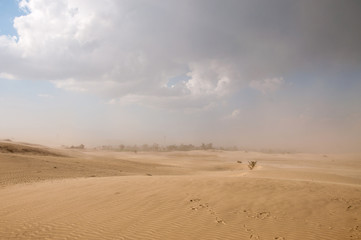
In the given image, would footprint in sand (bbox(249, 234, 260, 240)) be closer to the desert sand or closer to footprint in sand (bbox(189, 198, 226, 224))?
the desert sand

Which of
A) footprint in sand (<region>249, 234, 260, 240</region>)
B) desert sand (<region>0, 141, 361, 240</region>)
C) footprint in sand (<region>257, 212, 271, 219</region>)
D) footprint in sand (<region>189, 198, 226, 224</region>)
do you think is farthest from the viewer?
footprint in sand (<region>257, 212, 271, 219</region>)

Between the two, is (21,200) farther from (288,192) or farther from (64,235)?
(288,192)

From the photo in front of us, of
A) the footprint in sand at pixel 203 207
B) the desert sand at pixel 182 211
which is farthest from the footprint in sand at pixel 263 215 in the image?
the footprint in sand at pixel 203 207

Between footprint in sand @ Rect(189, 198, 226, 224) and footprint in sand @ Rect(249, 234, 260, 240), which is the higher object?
footprint in sand @ Rect(189, 198, 226, 224)

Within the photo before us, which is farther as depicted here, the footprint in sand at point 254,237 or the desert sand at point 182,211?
the desert sand at point 182,211

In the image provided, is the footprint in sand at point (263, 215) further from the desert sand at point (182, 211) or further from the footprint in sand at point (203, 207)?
the footprint in sand at point (203, 207)

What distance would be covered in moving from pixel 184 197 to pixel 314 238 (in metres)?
3.58

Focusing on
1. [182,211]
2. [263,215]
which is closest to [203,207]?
[182,211]

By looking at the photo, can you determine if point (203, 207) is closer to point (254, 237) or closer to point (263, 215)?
point (263, 215)

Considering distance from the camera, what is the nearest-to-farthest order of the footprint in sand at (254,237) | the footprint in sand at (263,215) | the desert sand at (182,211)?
the footprint in sand at (254,237) < the desert sand at (182,211) < the footprint in sand at (263,215)

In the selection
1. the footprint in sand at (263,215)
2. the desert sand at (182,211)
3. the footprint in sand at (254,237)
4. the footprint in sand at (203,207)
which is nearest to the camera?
the footprint in sand at (254,237)

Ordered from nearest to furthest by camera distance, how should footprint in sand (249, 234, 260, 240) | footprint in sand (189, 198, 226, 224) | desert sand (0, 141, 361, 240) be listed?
footprint in sand (249, 234, 260, 240)
desert sand (0, 141, 361, 240)
footprint in sand (189, 198, 226, 224)

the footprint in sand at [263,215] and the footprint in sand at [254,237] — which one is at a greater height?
the footprint in sand at [263,215]

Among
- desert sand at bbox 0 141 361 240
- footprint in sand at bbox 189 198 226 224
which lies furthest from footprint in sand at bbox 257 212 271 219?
footprint in sand at bbox 189 198 226 224
